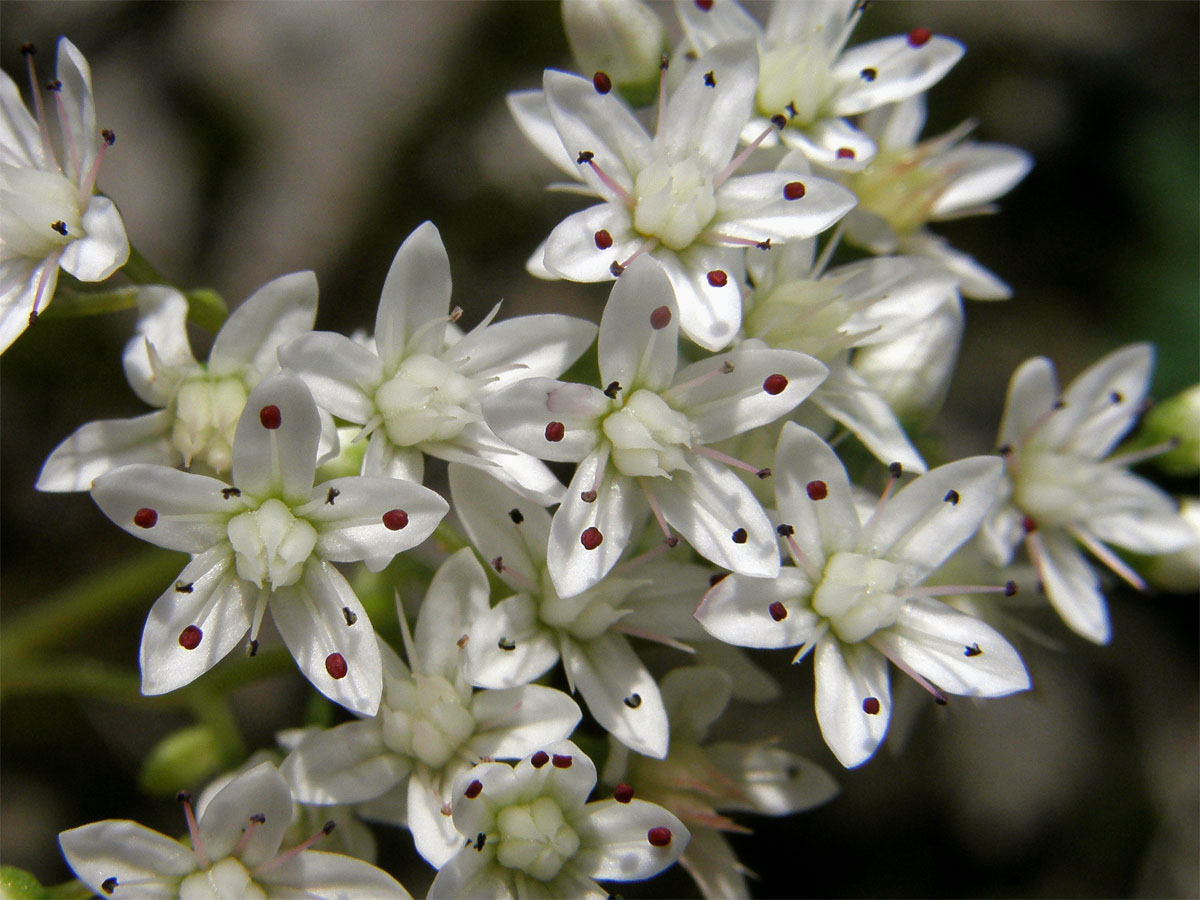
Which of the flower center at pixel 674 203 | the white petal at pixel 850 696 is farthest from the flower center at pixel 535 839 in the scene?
the flower center at pixel 674 203

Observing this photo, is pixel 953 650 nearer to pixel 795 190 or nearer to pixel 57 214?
pixel 795 190

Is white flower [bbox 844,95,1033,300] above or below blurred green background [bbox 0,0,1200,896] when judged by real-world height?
above

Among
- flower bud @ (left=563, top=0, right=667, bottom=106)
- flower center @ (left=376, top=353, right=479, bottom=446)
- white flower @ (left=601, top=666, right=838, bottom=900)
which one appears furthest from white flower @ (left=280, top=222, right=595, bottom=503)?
flower bud @ (left=563, top=0, right=667, bottom=106)

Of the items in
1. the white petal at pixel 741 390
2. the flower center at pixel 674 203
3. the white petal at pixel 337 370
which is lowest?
the white petal at pixel 741 390

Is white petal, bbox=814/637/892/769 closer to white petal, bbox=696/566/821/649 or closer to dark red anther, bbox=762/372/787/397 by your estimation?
white petal, bbox=696/566/821/649

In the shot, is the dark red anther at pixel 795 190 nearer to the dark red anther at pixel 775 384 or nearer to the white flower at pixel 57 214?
the dark red anther at pixel 775 384

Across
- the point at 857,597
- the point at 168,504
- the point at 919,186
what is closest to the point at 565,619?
the point at 857,597
